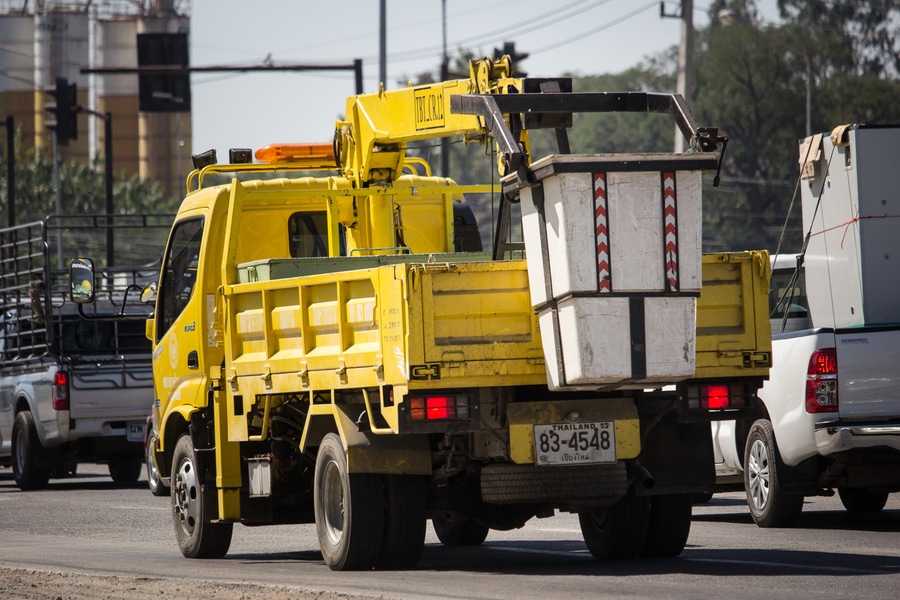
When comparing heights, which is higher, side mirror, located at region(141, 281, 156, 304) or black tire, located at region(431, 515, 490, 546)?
side mirror, located at region(141, 281, 156, 304)

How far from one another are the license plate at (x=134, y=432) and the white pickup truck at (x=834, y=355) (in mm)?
8778

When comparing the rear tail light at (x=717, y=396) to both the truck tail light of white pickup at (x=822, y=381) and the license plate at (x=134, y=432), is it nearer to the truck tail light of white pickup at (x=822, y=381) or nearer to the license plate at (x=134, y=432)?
the truck tail light of white pickup at (x=822, y=381)

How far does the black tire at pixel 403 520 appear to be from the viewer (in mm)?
9680

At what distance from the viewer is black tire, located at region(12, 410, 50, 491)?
2038 centimetres

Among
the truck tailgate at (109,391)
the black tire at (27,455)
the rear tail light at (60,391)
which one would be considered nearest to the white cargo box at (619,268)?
the truck tailgate at (109,391)

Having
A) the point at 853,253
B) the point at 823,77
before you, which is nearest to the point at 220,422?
the point at 853,253

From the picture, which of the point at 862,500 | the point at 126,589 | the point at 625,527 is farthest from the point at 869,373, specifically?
the point at 126,589

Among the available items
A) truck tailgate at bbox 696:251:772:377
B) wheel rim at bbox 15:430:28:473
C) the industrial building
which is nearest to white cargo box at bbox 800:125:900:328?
truck tailgate at bbox 696:251:772:377

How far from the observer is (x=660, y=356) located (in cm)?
885

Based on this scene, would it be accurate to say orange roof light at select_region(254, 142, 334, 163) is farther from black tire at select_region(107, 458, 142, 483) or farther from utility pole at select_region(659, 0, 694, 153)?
utility pole at select_region(659, 0, 694, 153)

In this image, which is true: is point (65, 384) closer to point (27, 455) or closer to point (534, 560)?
point (27, 455)

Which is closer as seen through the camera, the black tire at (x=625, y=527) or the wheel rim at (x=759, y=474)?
the black tire at (x=625, y=527)

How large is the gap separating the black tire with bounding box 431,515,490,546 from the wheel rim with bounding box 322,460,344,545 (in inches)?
87.4

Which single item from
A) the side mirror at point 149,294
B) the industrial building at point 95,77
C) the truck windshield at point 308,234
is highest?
the industrial building at point 95,77
